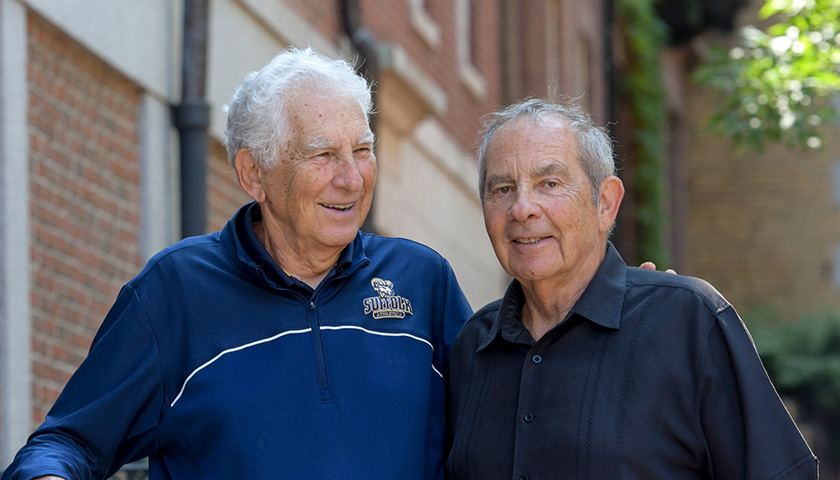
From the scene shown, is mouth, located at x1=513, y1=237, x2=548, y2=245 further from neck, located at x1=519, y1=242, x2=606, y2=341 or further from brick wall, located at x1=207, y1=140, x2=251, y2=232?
brick wall, located at x1=207, y1=140, x2=251, y2=232

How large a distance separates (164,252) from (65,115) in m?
2.63

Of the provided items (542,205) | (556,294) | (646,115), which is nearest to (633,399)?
(556,294)

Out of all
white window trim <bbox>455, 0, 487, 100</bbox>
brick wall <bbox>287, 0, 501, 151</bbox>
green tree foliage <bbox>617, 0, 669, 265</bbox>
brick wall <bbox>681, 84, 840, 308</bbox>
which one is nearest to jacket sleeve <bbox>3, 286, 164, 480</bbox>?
brick wall <bbox>287, 0, 501, 151</bbox>

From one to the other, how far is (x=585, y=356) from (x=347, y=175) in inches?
28.5

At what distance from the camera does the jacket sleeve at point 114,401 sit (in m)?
3.09

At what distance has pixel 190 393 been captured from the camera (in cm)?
318

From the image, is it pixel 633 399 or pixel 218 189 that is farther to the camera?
pixel 218 189

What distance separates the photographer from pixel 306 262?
3.38 metres

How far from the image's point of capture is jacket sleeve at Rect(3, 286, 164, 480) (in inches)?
122

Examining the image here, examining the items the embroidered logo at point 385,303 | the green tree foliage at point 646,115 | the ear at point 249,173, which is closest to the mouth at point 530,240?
the embroidered logo at point 385,303

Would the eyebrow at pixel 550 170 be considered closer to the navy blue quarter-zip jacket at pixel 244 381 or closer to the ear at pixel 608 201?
the ear at pixel 608 201

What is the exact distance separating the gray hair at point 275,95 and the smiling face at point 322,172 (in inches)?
0.9

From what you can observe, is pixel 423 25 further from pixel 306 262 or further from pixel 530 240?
pixel 530 240

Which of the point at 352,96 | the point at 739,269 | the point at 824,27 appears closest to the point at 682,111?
the point at 739,269
